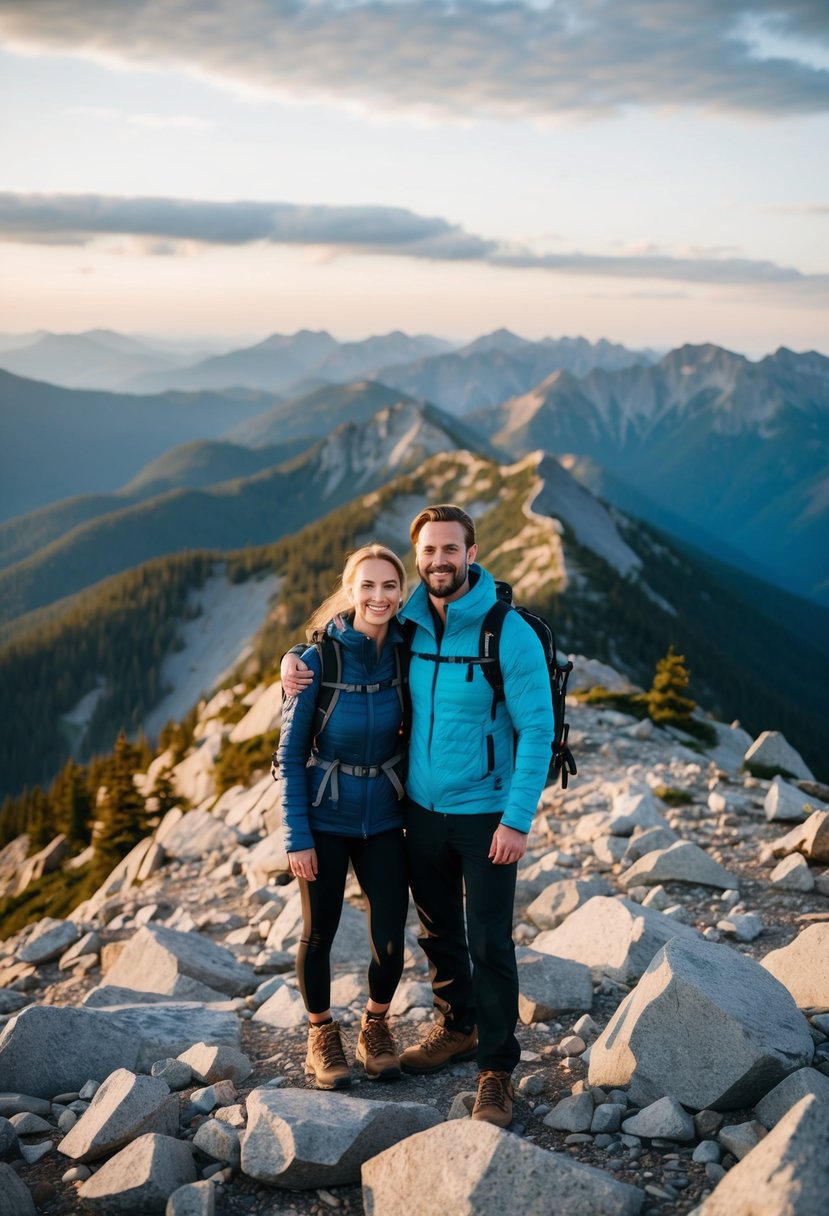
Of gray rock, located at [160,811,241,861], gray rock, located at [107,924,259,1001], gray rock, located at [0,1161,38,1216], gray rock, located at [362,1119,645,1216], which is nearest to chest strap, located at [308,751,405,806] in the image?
gray rock, located at [362,1119,645,1216]

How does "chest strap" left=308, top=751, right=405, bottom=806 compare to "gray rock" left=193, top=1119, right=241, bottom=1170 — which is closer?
"gray rock" left=193, top=1119, right=241, bottom=1170

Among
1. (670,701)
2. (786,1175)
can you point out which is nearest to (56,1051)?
(786,1175)

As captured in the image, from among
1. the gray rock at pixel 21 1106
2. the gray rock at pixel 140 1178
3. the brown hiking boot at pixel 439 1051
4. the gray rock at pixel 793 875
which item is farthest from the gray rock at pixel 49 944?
the gray rock at pixel 793 875

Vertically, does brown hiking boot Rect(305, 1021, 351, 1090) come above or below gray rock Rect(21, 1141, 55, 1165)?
above

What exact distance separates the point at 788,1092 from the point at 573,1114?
1.50m

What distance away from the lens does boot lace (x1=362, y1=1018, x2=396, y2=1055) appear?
7582 mm

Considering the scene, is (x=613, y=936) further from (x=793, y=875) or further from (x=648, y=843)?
(x=648, y=843)

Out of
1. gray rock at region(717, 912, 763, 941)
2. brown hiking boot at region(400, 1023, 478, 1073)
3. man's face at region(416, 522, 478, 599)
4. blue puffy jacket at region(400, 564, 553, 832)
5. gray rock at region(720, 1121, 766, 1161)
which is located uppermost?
man's face at region(416, 522, 478, 599)

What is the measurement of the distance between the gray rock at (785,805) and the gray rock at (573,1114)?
908 cm

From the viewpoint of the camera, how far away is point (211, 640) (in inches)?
6245

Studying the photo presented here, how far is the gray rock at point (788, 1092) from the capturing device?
6.13 metres

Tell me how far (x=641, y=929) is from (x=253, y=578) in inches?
6307

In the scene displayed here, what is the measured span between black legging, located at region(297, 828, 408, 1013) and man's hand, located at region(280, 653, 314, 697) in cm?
121

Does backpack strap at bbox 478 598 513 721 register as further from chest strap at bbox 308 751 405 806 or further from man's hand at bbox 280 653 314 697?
man's hand at bbox 280 653 314 697
